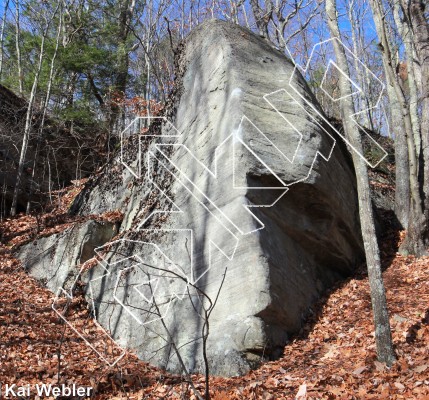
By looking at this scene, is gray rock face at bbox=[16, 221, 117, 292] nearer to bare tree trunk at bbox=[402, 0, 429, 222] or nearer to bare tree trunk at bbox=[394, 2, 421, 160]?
bare tree trunk at bbox=[402, 0, 429, 222]

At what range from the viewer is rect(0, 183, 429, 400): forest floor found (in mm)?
4676

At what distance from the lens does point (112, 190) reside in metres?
11.0

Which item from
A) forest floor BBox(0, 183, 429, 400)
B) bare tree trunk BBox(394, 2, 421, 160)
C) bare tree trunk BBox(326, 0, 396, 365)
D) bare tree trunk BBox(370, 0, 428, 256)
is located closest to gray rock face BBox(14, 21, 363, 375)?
forest floor BBox(0, 183, 429, 400)

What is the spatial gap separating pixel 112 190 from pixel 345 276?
5.91m

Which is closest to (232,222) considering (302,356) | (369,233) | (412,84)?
(369,233)

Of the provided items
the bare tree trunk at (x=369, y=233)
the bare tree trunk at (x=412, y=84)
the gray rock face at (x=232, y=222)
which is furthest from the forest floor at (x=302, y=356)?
the bare tree trunk at (x=412, y=84)

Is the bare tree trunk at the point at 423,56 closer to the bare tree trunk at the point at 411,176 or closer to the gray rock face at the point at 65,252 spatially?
the bare tree trunk at the point at 411,176

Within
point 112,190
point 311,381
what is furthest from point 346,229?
point 112,190

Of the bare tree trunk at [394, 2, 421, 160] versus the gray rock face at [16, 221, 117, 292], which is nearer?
the gray rock face at [16, 221, 117, 292]

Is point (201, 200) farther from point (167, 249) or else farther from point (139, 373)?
point (139, 373)

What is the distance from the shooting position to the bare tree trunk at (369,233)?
16.9ft

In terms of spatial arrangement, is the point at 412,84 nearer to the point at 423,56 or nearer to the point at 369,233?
the point at 423,56

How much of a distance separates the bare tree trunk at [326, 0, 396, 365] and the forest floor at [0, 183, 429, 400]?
8.9 inches

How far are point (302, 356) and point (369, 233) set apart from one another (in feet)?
6.01
